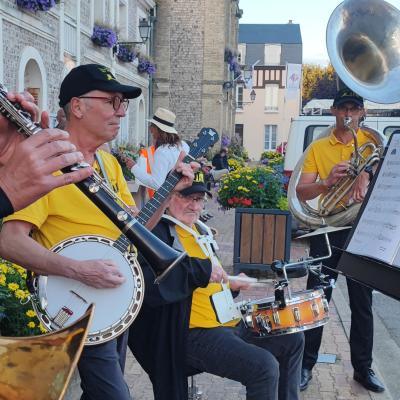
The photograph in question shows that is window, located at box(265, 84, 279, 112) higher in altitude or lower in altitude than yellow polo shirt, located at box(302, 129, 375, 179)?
higher

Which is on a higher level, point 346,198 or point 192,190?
point 192,190

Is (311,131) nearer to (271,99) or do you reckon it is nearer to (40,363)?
(40,363)

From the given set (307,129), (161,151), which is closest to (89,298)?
(161,151)

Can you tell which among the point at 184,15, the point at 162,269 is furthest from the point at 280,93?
the point at 162,269

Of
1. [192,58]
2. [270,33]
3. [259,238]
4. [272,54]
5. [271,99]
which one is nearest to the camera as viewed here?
[259,238]

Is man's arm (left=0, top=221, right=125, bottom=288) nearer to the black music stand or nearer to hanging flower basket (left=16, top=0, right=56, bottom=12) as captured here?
the black music stand

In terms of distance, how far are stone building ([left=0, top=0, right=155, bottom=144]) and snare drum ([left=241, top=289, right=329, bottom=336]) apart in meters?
6.92

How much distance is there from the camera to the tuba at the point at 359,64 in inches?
153

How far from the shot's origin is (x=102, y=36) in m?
14.1

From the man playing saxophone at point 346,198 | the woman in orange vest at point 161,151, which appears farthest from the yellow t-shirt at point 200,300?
the woman in orange vest at point 161,151

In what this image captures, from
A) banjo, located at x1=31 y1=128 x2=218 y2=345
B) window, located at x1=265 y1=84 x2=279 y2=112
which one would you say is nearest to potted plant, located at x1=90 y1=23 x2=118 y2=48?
banjo, located at x1=31 y1=128 x2=218 y2=345

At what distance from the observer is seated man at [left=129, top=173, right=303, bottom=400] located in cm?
287

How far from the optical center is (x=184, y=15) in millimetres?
26625

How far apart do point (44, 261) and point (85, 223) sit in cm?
24
